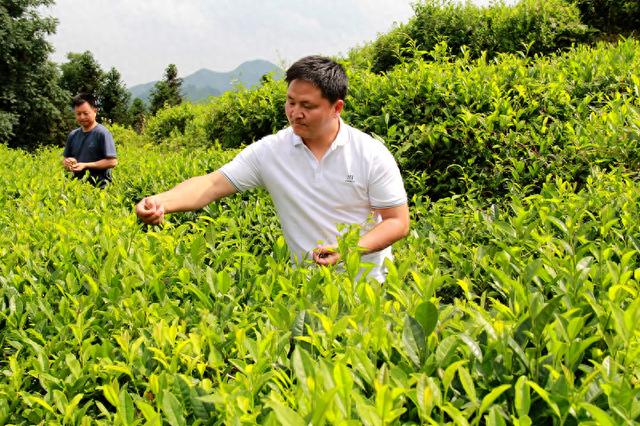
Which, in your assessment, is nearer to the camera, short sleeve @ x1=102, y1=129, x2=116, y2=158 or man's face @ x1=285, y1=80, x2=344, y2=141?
man's face @ x1=285, y1=80, x2=344, y2=141

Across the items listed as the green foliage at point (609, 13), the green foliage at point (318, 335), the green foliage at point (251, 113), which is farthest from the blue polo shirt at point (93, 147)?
the green foliage at point (609, 13)

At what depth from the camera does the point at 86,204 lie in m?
4.60

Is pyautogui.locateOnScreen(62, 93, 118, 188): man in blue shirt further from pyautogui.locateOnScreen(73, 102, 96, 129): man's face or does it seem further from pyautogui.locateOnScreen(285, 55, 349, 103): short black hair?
pyautogui.locateOnScreen(285, 55, 349, 103): short black hair

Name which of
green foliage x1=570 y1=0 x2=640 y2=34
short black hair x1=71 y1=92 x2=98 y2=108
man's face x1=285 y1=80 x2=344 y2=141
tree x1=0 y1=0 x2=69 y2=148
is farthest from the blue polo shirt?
tree x1=0 y1=0 x2=69 y2=148

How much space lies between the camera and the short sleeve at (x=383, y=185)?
10.0 ft

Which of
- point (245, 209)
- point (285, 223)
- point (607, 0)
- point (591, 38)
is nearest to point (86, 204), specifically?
point (245, 209)

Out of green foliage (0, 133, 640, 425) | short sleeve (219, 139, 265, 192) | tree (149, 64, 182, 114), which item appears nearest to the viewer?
green foliage (0, 133, 640, 425)

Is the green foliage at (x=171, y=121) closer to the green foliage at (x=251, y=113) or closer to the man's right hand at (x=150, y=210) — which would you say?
the green foliage at (x=251, y=113)

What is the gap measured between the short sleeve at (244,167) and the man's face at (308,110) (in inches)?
12.3

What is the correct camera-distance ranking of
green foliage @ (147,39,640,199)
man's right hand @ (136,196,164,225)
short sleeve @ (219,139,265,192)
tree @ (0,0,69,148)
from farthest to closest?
1. tree @ (0,0,69,148)
2. green foliage @ (147,39,640,199)
3. short sleeve @ (219,139,265,192)
4. man's right hand @ (136,196,164,225)

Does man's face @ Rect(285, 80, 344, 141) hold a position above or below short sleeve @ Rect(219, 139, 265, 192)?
above

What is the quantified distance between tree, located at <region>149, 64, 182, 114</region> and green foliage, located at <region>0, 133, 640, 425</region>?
2039 inches

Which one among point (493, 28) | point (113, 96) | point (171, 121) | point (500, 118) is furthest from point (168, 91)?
point (500, 118)

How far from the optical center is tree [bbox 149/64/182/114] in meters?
54.1
